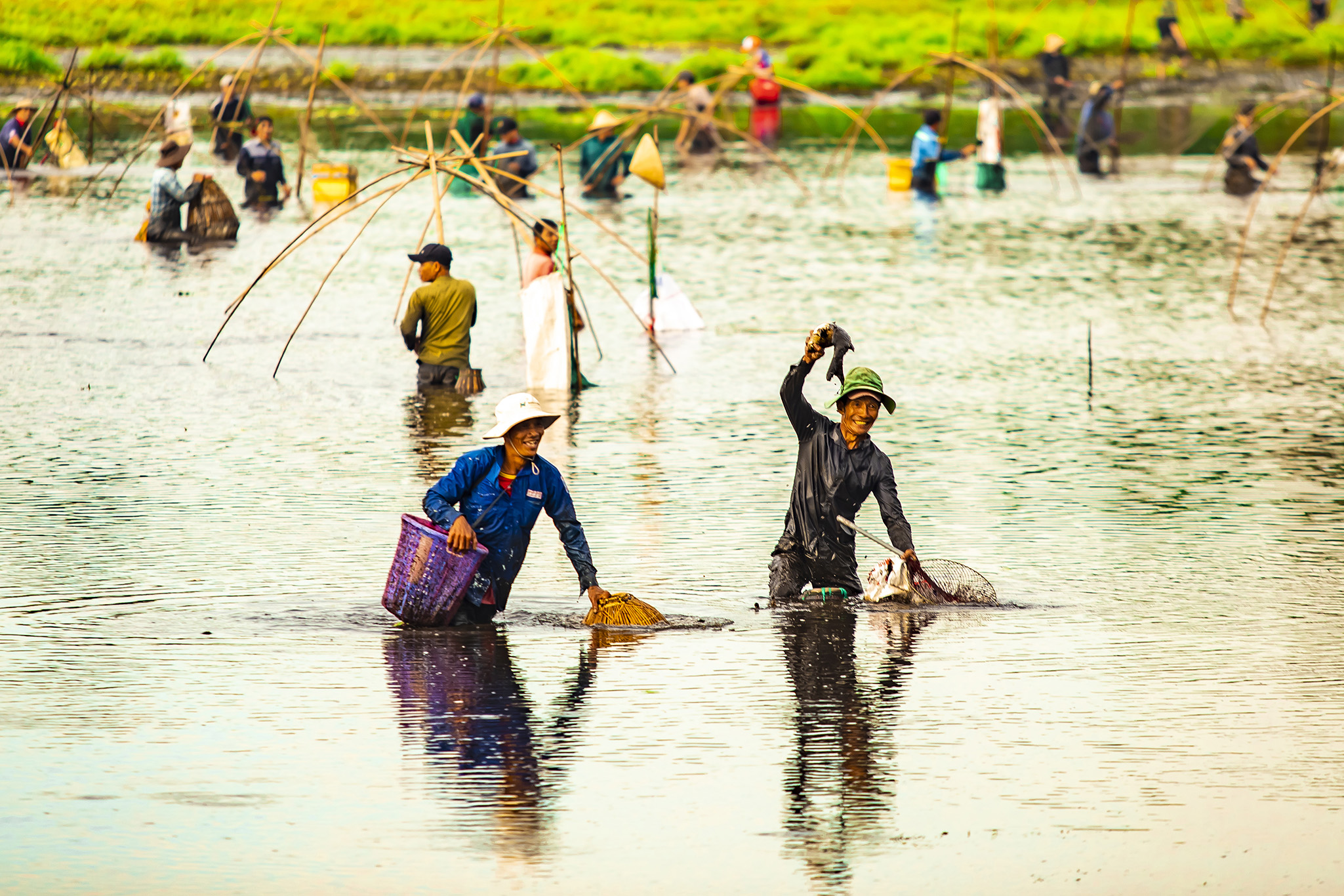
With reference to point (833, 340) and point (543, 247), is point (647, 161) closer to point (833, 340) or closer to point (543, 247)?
point (543, 247)

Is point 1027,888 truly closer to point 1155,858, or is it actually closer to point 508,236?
point 1155,858

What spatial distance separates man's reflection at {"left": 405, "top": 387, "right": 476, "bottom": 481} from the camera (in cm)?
1205

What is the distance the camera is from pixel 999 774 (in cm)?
673

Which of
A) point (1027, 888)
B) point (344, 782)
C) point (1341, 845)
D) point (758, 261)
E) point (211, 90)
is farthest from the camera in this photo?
point (211, 90)

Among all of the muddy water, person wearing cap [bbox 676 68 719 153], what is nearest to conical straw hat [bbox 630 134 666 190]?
the muddy water

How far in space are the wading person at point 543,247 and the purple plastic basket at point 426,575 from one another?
5922mm

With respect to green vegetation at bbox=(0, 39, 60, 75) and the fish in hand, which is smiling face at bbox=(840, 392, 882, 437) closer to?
the fish in hand

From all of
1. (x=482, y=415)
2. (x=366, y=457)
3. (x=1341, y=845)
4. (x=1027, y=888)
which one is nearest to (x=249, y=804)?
(x=1027, y=888)

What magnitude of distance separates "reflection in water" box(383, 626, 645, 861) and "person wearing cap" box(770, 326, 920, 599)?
0.94m

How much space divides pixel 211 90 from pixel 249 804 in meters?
36.3

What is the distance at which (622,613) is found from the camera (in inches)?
335

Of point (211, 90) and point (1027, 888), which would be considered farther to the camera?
point (211, 90)

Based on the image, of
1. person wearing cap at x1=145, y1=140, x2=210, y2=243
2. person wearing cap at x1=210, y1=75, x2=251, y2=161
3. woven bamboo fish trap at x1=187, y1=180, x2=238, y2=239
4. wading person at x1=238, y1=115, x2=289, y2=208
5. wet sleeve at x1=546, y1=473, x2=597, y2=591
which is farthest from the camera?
person wearing cap at x1=210, y1=75, x2=251, y2=161

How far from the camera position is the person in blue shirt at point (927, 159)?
26031mm
